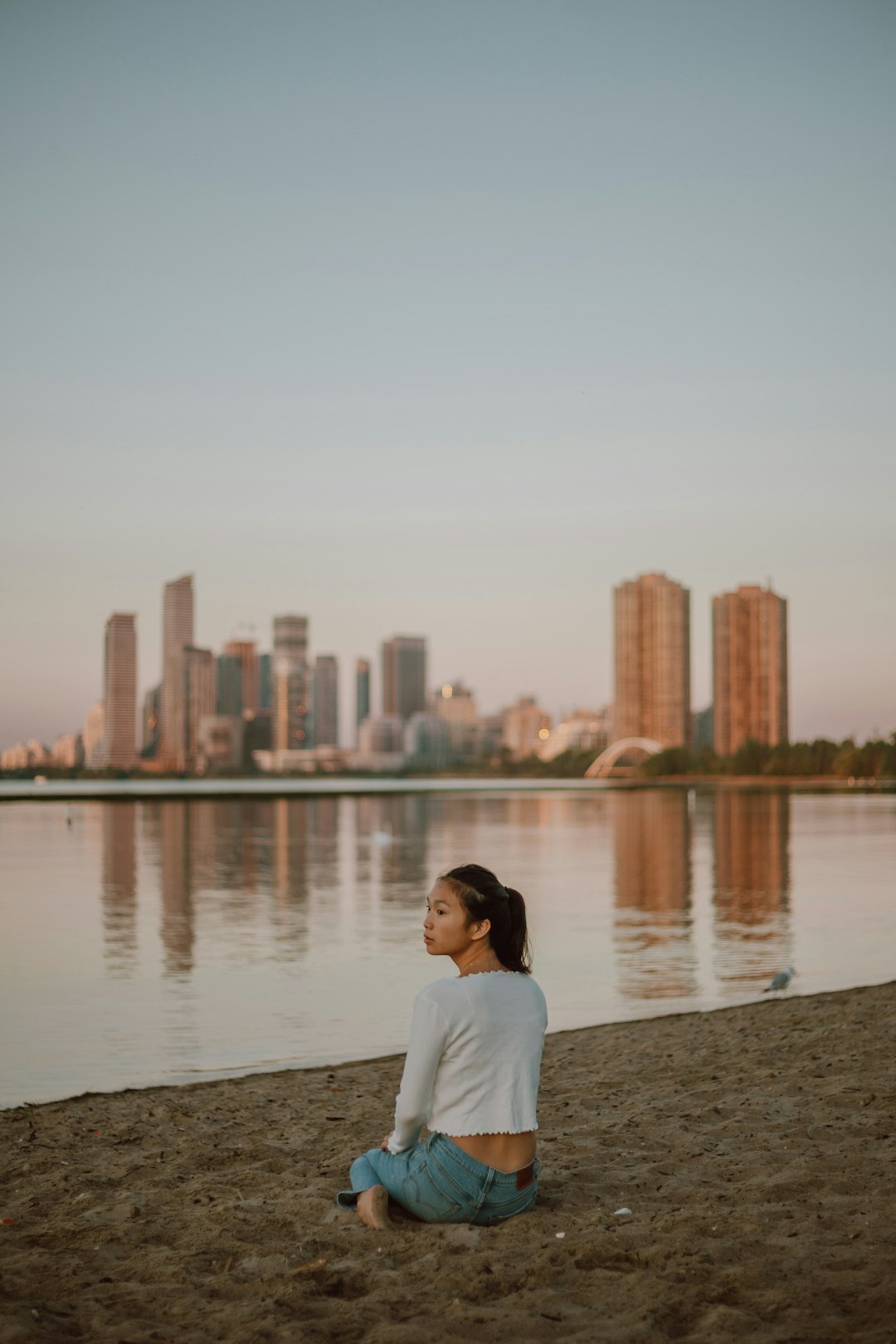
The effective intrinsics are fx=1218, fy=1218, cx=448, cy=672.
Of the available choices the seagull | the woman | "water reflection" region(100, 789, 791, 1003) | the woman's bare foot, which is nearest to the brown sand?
the woman's bare foot

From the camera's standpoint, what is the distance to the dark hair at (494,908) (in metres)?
4.36

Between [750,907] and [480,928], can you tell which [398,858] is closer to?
[750,907]

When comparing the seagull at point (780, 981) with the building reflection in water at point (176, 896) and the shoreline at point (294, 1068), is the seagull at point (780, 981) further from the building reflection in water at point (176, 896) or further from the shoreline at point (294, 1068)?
the building reflection in water at point (176, 896)

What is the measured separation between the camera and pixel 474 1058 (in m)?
4.26

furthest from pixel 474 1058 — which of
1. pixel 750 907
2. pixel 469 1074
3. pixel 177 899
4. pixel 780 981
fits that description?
pixel 177 899

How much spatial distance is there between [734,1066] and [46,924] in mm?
13073

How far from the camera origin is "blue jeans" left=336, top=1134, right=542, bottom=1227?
4.42m

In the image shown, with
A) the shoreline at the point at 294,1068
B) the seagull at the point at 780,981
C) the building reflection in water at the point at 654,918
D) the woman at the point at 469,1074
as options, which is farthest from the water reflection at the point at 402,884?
the woman at the point at 469,1074

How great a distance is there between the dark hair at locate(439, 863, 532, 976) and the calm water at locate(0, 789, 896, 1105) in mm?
4865

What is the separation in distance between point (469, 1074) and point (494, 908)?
0.58 metres

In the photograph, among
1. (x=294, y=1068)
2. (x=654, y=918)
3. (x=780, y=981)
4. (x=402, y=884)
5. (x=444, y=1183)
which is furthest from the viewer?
(x=402, y=884)

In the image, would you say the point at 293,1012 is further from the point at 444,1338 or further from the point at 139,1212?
the point at 444,1338

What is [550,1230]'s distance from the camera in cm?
454

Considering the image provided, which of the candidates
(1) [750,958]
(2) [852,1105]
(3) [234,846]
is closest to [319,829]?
(3) [234,846]
